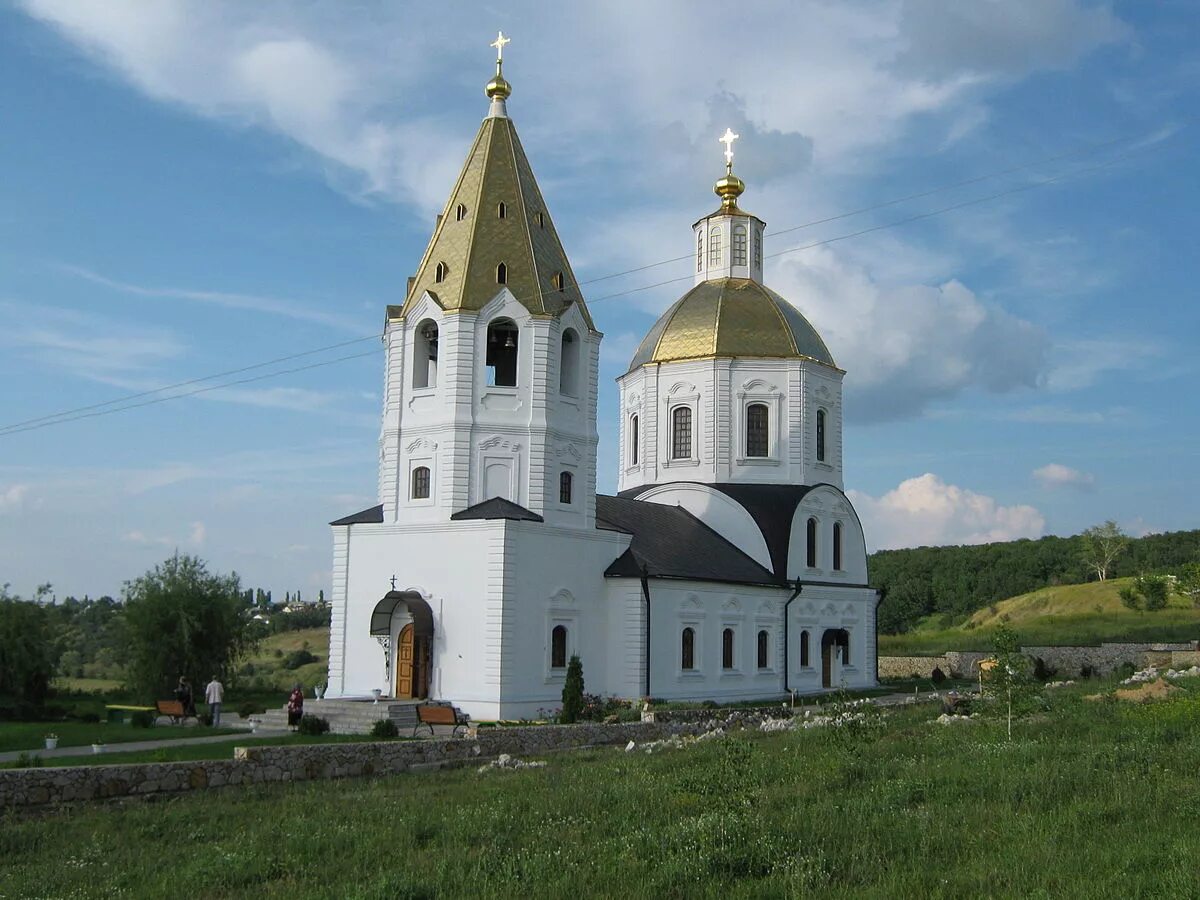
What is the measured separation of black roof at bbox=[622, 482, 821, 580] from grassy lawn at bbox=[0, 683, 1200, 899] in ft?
60.8

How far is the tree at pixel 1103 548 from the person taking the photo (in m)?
77.6

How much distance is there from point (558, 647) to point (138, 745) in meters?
9.59

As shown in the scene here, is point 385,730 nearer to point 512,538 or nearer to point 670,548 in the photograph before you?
point 512,538

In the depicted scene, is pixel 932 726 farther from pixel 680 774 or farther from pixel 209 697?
pixel 209 697

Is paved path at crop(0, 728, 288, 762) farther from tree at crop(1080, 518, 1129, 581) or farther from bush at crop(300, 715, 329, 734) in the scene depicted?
tree at crop(1080, 518, 1129, 581)

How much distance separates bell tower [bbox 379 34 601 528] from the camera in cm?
2609

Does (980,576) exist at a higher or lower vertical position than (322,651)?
higher

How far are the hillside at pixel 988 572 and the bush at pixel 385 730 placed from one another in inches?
2486

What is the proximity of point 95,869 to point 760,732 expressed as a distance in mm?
12790

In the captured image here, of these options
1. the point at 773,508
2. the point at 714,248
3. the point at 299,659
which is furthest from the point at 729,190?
the point at 299,659

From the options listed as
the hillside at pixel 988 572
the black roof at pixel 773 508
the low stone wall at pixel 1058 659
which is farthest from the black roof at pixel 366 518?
the hillside at pixel 988 572

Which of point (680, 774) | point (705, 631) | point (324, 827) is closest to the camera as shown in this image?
point (324, 827)

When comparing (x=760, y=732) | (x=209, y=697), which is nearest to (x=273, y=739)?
(x=209, y=697)

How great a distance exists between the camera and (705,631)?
1177 inches
